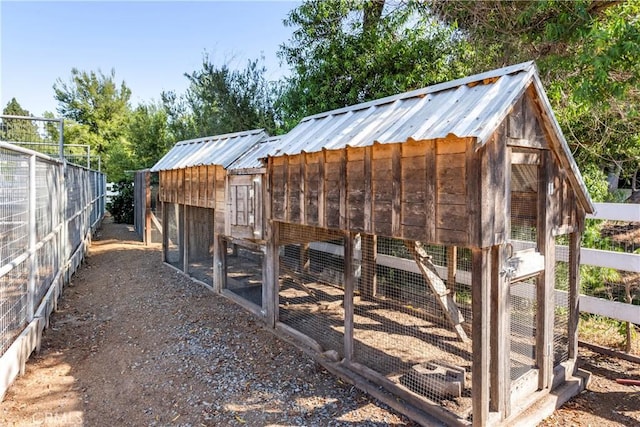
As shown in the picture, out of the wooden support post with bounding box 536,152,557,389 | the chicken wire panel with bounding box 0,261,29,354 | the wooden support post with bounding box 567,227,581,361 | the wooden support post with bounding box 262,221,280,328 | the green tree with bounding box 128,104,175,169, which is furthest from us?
the green tree with bounding box 128,104,175,169

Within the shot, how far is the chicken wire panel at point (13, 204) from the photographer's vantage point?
3.36m

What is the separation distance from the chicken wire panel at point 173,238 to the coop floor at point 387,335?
325cm

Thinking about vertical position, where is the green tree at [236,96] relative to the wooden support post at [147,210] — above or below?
above

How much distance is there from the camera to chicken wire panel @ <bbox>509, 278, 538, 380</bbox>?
3.54 metres

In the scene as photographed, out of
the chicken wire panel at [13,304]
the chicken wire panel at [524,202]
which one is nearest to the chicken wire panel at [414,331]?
the chicken wire panel at [524,202]

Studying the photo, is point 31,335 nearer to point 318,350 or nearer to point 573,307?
point 318,350

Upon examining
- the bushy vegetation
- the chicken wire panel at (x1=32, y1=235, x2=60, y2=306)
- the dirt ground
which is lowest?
the dirt ground

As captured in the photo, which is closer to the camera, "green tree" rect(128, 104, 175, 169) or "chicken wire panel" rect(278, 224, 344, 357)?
"chicken wire panel" rect(278, 224, 344, 357)

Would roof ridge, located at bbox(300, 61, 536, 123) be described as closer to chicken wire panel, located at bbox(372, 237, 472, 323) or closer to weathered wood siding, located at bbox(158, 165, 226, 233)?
chicken wire panel, located at bbox(372, 237, 472, 323)

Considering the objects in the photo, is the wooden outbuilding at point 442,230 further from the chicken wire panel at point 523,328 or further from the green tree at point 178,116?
the green tree at point 178,116

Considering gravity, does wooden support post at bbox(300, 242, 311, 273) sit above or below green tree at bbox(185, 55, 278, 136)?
below

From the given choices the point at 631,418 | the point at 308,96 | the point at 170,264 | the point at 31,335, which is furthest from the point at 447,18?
the point at 31,335

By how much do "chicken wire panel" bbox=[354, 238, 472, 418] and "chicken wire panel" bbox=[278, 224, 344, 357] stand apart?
373 millimetres

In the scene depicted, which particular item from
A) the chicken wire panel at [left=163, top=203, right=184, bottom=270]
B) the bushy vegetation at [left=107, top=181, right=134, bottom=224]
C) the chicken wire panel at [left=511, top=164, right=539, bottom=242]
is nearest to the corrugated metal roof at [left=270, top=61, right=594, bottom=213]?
the chicken wire panel at [left=511, top=164, right=539, bottom=242]
